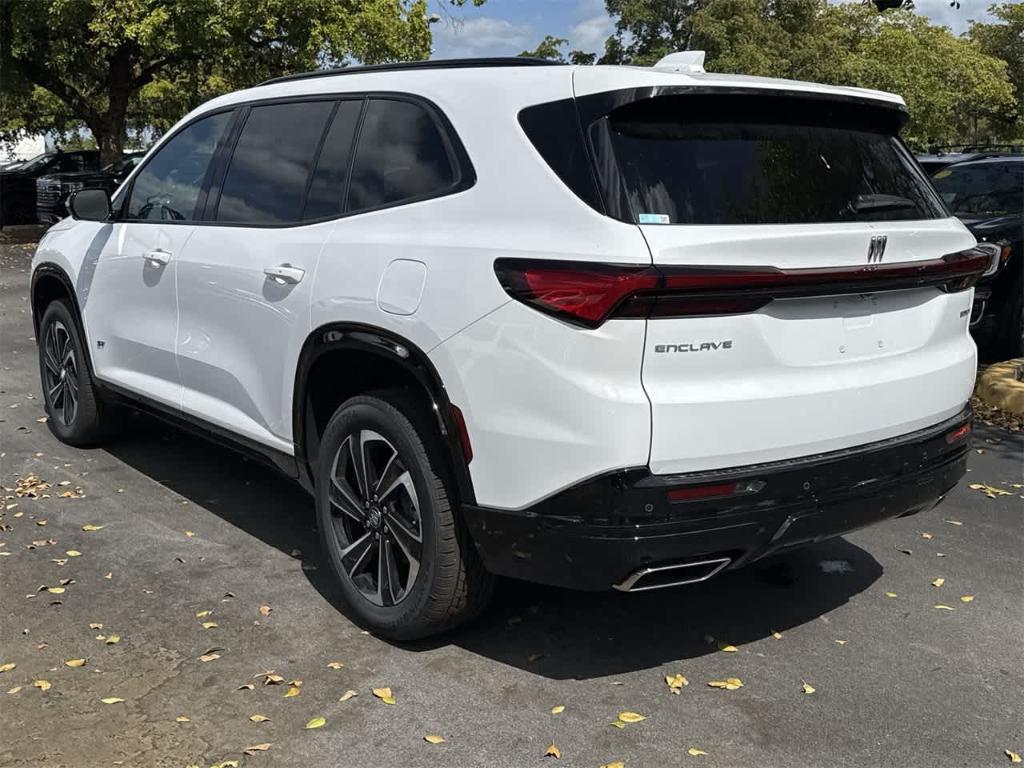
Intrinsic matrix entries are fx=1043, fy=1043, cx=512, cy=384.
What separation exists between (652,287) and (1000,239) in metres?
6.38

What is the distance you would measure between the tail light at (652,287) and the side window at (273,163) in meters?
1.39

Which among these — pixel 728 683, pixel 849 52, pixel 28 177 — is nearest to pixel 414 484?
pixel 728 683

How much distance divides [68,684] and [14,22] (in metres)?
17.9

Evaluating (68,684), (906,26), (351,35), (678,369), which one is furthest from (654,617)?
(906,26)

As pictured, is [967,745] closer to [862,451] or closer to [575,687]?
[862,451]

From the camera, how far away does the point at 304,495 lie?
5.48 m

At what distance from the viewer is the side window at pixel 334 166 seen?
392 cm

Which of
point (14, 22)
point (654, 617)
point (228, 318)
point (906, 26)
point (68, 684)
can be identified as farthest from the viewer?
point (906, 26)

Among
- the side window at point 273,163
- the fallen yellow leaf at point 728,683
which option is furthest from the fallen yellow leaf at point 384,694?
the side window at point 273,163

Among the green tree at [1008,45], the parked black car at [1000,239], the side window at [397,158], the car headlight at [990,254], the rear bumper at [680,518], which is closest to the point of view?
the rear bumper at [680,518]

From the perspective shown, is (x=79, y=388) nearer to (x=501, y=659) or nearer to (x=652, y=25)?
(x=501, y=659)

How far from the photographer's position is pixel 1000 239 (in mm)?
8141

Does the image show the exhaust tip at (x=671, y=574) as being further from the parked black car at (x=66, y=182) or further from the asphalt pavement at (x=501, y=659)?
the parked black car at (x=66, y=182)

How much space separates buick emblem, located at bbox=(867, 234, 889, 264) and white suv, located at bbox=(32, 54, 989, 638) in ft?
0.07
